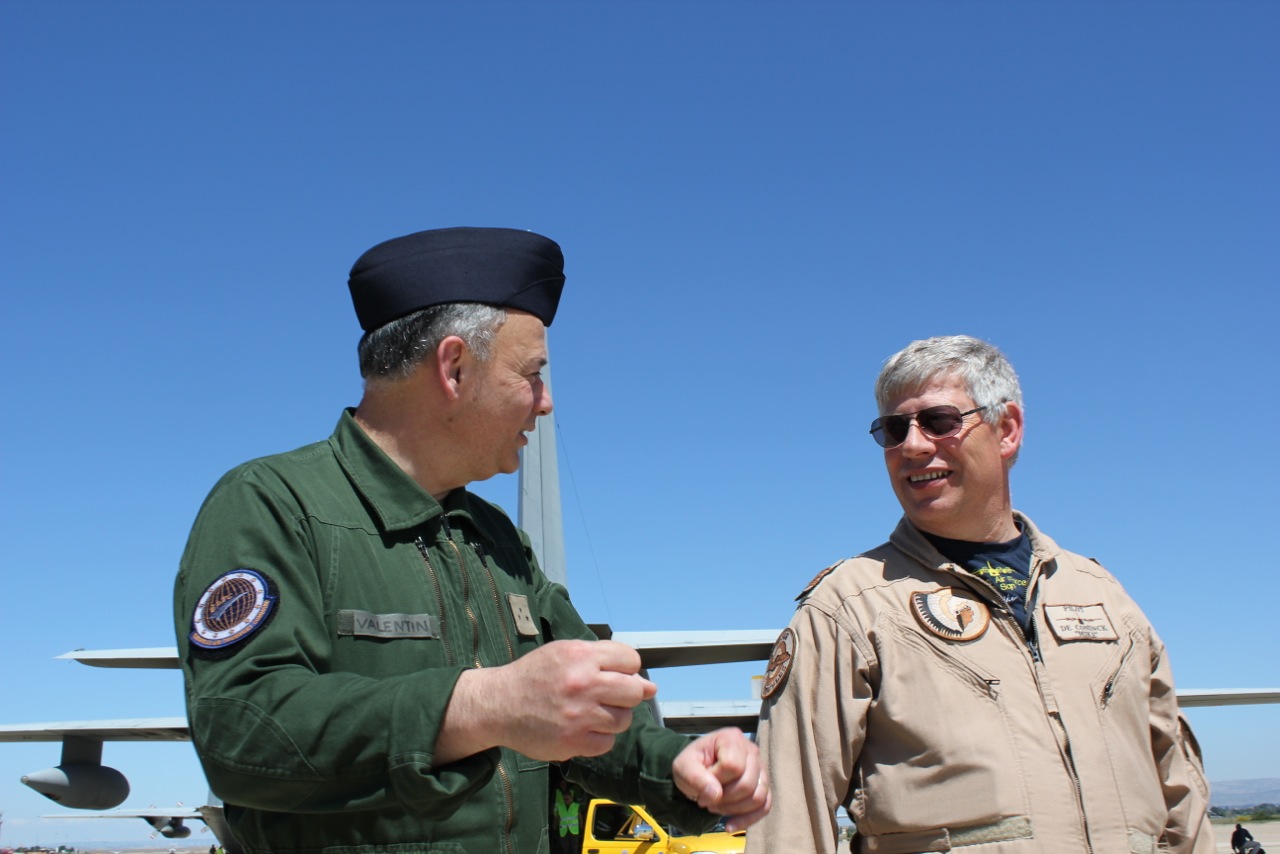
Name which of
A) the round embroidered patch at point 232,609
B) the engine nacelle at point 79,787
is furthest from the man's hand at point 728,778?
the engine nacelle at point 79,787

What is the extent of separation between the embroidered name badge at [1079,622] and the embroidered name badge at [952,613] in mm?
187

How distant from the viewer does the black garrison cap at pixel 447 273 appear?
1891 millimetres

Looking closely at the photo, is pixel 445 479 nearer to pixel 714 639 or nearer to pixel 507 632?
pixel 507 632

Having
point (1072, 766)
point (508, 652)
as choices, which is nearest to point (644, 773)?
point (508, 652)

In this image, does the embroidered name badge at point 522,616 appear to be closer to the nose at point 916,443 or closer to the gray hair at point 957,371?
the nose at point 916,443

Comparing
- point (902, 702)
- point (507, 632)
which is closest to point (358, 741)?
point (507, 632)

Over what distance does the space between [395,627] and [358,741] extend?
0.42 metres

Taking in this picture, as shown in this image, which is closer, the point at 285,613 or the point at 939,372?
the point at 285,613

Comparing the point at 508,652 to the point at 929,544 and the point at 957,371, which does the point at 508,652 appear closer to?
the point at 929,544

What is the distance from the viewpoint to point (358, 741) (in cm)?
118

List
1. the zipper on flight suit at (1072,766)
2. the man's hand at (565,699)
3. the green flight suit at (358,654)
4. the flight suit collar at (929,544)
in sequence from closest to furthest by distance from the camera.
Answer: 1. the man's hand at (565,699)
2. the green flight suit at (358,654)
3. the zipper on flight suit at (1072,766)
4. the flight suit collar at (929,544)

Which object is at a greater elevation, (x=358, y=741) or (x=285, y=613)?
(x=285, y=613)

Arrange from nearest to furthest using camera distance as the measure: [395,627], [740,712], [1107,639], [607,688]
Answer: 1. [607,688]
2. [395,627]
3. [1107,639]
4. [740,712]

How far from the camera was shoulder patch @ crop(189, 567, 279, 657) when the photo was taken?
1286 mm
